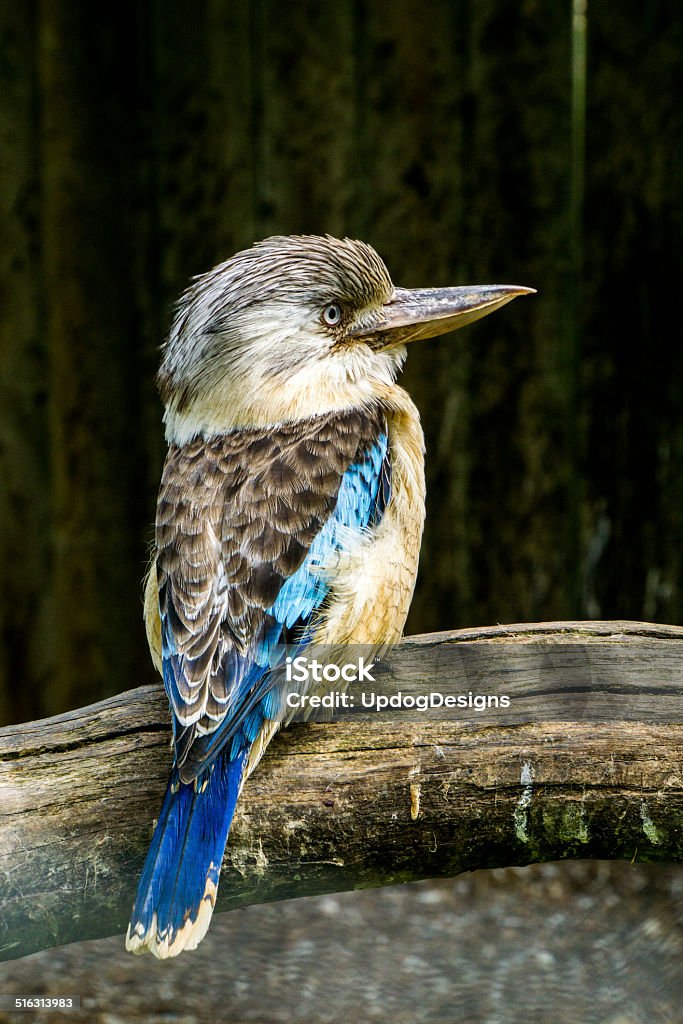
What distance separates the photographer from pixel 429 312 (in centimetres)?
204

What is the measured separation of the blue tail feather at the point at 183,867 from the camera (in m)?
1.47

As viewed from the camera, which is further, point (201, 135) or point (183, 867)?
point (201, 135)

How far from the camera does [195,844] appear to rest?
151 cm

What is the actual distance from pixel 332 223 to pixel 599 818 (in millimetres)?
1812

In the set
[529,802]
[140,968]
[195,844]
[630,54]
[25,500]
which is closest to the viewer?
[195,844]

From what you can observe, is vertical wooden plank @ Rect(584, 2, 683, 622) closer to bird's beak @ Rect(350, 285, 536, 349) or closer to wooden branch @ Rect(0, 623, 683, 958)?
bird's beak @ Rect(350, 285, 536, 349)

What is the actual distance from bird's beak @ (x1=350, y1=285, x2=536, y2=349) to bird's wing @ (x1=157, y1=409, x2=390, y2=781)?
0.56 ft

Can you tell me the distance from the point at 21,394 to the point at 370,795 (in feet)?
5.75

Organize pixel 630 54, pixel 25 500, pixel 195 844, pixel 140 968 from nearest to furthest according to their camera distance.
Answer: pixel 195 844, pixel 140 968, pixel 630 54, pixel 25 500

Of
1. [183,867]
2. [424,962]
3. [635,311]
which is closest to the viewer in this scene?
[183,867]

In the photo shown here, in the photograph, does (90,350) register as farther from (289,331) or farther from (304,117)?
(289,331)

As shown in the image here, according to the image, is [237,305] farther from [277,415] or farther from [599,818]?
[599,818]

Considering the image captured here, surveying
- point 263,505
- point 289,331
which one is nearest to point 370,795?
point 263,505

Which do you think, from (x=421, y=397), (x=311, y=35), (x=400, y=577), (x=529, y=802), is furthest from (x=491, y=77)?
(x=529, y=802)
